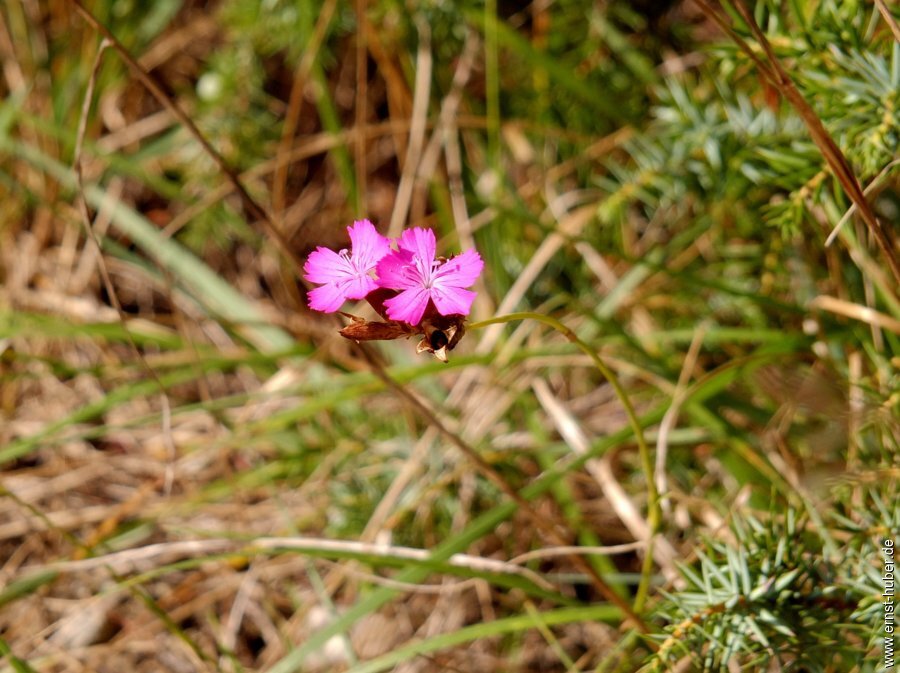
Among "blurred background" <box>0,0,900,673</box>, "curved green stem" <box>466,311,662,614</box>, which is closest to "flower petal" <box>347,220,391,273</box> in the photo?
"curved green stem" <box>466,311,662,614</box>

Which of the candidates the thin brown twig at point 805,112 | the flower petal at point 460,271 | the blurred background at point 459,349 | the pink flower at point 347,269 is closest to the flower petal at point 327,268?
the pink flower at point 347,269

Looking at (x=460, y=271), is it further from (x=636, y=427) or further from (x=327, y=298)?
(x=636, y=427)

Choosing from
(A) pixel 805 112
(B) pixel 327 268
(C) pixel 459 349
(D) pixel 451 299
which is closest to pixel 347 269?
(B) pixel 327 268

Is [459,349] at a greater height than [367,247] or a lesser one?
lesser

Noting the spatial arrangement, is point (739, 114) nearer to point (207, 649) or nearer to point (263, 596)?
point (263, 596)

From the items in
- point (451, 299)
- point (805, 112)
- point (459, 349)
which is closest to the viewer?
point (451, 299)

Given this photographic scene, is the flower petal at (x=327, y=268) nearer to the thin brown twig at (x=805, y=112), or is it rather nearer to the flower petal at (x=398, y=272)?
the flower petal at (x=398, y=272)

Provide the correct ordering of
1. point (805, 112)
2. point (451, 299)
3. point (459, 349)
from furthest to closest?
point (459, 349) < point (805, 112) < point (451, 299)
